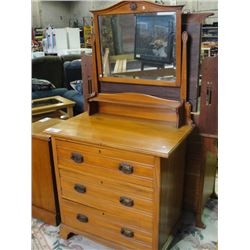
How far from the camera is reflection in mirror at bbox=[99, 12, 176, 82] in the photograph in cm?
152

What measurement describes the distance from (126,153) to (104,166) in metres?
0.17

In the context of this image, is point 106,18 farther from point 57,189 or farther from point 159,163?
point 57,189

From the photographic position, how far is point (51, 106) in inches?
109

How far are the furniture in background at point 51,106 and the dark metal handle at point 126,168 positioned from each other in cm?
145

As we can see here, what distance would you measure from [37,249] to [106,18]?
4.71ft

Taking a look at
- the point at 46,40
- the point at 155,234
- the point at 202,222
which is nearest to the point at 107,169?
the point at 155,234

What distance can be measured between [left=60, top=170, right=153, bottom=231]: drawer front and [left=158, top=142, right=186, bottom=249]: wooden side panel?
10 centimetres

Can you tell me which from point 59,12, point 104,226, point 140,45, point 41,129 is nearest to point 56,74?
point 41,129

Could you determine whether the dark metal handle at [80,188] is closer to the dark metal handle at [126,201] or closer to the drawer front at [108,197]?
the drawer front at [108,197]

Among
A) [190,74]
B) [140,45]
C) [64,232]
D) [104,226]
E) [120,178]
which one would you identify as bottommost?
[64,232]

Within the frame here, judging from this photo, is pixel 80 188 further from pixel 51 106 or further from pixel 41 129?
pixel 51 106

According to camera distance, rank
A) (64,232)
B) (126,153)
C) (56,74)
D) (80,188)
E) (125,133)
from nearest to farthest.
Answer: (126,153) < (125,133) < (80,188) < (64,232) < (56,74)

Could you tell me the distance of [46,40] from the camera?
4.88m
